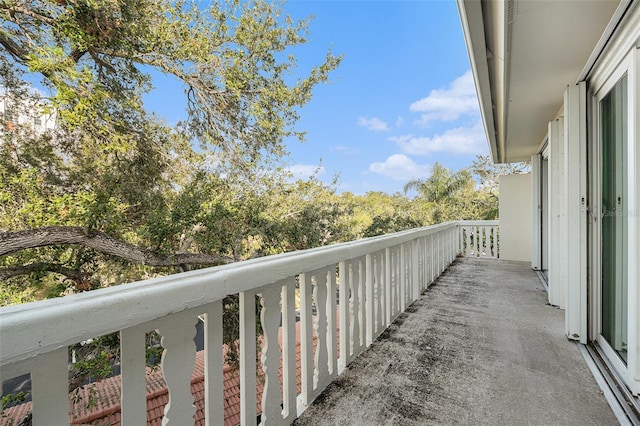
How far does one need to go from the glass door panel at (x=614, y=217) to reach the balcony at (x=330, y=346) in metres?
0.37

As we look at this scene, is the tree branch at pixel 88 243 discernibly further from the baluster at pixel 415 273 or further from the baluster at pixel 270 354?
the baluster at pixel 270 354

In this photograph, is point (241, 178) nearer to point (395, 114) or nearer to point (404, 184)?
point (404, 184)

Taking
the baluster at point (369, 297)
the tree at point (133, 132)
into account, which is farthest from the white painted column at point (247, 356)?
the tree at point (133, 132)

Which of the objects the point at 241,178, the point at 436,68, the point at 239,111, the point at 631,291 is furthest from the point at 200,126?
the point at 436,68

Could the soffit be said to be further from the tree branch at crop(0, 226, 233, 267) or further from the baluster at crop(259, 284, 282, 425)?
the tree branch at crop(0, 226, 233, 267)

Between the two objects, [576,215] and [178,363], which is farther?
[576,215]

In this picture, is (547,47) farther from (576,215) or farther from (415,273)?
(415,273)

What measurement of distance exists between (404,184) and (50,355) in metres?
13.7

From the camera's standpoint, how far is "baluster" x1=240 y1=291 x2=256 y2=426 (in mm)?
1257

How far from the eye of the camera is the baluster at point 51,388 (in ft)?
2.20

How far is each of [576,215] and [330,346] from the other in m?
2.42

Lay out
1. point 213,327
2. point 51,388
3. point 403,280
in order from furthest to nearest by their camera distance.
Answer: point 403,280, point 213,327, point 51,388

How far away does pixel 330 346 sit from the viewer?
193 cm

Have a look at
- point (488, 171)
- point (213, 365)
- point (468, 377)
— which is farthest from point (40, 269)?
point (488, 171)
